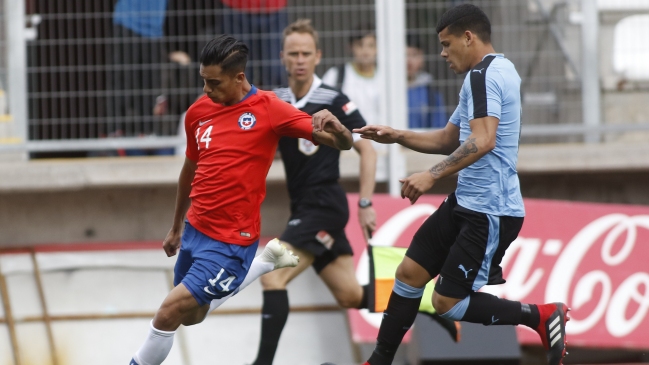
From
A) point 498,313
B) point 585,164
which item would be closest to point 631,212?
point 585,164

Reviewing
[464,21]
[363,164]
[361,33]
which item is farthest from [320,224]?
[361,33]

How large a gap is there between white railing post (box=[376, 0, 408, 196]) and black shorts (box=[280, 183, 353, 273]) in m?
2.31

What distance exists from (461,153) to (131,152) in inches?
213

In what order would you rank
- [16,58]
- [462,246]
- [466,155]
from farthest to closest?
[16,58], [462,246], [466,155]

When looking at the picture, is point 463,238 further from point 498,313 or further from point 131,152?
point 131,152

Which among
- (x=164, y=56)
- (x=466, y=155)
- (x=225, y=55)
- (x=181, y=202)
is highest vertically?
(x=164, y=56)

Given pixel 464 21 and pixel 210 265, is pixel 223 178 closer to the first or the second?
pixel 210 265

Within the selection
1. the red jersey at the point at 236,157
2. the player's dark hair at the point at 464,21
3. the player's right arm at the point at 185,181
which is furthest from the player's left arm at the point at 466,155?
the player's right arm at the point at 185,181

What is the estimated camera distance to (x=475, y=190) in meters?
5.35

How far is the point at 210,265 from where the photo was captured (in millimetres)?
5316

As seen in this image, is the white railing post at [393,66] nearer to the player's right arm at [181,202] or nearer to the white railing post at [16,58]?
the white railing post at [16,58]

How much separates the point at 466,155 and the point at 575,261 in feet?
14.0

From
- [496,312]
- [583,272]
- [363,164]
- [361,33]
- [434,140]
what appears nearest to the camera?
[496,312]

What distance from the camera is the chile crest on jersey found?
5383mm
